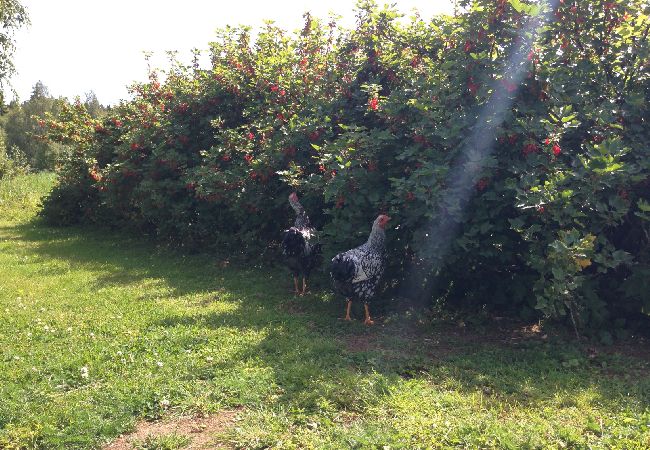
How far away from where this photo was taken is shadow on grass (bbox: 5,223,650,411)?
4453 mm

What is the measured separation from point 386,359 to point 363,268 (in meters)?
1.29

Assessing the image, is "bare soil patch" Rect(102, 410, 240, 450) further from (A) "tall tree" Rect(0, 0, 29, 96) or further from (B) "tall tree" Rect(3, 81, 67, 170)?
(B) "tall tree" Rect(3, 81, 67, 170)

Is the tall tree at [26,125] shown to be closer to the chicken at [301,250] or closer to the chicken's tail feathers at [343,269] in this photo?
the chicken at [301,250]

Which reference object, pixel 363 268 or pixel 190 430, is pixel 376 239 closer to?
pixel 363 268

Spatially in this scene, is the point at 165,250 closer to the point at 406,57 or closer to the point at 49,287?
the point at 49,287

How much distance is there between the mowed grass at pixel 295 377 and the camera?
3771 millimetres

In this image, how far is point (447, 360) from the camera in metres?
5.29

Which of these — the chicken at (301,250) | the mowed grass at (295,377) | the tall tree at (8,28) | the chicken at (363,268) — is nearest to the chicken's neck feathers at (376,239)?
the chicken at (363,268)

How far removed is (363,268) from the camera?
6254 mm

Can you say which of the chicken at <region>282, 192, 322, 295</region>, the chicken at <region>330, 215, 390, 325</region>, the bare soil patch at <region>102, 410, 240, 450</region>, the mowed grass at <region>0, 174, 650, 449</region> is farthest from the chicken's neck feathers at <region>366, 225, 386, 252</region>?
the bare soil patch at <region>102, 410, 240, 450</region>

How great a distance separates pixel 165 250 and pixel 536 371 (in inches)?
335

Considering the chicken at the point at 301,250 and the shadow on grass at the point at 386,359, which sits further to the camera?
the chicken at the point at 301,250

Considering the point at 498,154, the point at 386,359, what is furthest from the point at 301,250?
the point at 498,154

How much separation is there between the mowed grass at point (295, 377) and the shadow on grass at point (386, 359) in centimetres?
2
